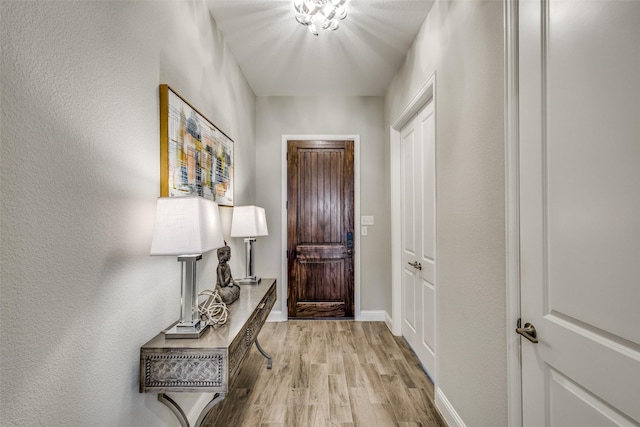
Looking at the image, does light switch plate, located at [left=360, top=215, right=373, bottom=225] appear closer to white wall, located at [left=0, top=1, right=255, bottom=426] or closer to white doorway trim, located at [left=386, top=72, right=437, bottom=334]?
white doorway trim, located at [left=386, top=72, right=437, bottom=334]

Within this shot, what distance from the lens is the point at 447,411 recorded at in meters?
1.73

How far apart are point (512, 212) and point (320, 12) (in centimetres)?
165

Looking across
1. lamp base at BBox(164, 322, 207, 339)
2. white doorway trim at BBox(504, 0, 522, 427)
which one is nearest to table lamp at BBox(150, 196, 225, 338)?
lamp base at BBox(164, 322, 207, 339)

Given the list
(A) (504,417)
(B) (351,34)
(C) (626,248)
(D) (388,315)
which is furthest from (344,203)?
(C) (626,248)

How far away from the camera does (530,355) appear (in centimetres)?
107

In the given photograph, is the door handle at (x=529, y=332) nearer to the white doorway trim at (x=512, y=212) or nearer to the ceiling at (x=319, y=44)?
the white doorway trim at (x=512, y=212)

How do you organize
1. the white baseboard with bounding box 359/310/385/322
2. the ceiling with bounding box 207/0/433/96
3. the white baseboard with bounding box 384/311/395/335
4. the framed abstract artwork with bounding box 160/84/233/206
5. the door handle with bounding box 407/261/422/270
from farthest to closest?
the white baseboard with bounding box 359/310/385/322, the white baseboard with bounding box 384/311/395/335, the door handle with bounding box 407/261/422/270, the ceiling with bounding box 207/0/433/96, the framed abstract artwork with bounding box 160/84/233/206

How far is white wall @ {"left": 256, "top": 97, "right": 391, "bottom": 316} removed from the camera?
3.45 m

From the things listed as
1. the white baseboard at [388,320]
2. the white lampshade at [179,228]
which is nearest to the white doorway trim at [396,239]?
the white baseboard at [388,320]

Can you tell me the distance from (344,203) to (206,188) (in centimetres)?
183

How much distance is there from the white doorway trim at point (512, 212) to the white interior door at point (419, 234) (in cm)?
89

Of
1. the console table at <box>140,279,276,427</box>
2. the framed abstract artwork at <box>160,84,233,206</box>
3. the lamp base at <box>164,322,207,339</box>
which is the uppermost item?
the framed abstract artwork at <box>160,84,233,206</box>

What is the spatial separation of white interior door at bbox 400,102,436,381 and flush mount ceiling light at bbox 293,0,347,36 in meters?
0.93

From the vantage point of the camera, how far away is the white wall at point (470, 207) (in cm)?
126
